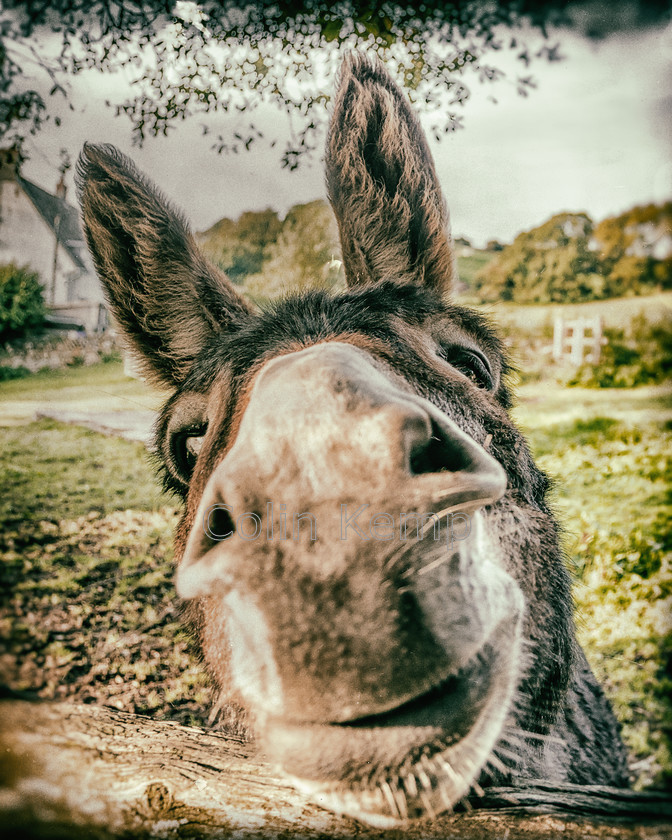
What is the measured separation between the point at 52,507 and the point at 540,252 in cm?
414

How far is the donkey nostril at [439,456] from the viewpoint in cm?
117

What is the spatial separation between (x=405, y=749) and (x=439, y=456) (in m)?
0.65

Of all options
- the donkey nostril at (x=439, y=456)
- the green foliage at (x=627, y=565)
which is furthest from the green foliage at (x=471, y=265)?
the donkey nostril at (x=439, y=456)

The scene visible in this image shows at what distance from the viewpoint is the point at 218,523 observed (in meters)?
1.18

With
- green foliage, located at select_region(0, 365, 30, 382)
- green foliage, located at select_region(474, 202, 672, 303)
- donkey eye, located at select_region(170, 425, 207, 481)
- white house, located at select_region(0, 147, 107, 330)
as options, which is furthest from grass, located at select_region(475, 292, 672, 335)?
green foliage, located at select_region(0, 365, 30, 382)

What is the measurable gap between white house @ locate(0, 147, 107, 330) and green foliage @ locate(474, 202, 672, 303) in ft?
7.15

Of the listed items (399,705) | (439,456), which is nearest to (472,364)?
(439,456)

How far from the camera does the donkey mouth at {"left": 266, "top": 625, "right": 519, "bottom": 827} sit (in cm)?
113

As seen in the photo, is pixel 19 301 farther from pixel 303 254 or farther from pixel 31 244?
pixel 303 254

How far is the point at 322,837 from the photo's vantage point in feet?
5.30

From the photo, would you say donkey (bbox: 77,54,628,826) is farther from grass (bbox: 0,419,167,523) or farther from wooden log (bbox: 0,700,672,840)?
grass (bbox: 0,419,167,523)

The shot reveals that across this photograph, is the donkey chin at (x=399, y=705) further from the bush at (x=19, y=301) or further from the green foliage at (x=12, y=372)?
the green foliage at (x=12, y=372)

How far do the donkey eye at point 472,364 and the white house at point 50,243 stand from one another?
172 centimetres

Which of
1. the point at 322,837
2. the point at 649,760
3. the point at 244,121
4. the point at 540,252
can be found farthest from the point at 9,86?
the point at 649,760
